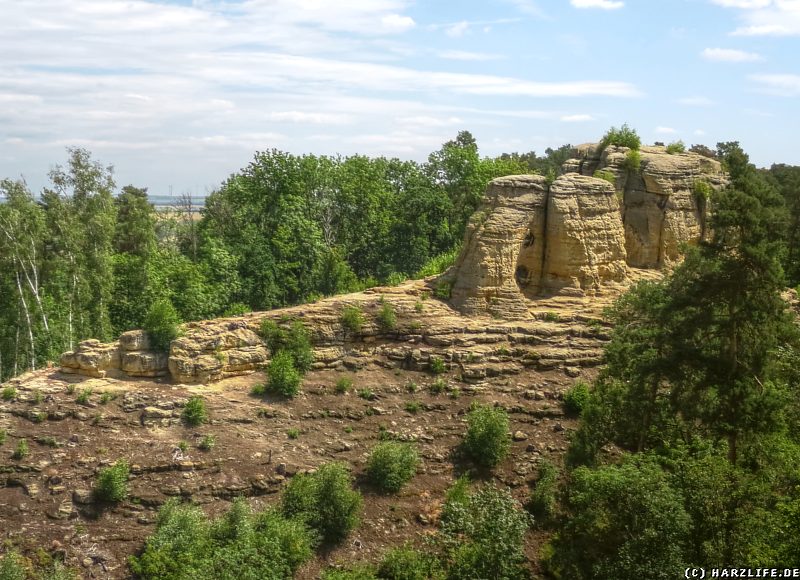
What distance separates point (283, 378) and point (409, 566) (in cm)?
711

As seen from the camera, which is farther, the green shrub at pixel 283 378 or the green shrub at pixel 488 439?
the green shrub at pixel 283 378

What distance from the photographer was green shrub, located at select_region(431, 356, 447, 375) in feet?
78.1

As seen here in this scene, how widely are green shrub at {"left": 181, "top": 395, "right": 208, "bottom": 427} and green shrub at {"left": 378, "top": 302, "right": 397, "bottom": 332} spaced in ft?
20.4

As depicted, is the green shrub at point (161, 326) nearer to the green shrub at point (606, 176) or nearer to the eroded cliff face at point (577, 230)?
the eroded cliff face at point (577, 230)

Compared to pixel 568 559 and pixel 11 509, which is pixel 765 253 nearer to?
pixel 568 559

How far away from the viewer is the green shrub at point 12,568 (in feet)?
54.5

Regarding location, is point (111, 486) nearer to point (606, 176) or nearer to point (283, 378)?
point (283, 378)

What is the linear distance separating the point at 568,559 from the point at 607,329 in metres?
9.43

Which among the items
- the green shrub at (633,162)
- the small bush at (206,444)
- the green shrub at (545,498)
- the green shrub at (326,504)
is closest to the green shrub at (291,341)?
the small bush at (206,444)

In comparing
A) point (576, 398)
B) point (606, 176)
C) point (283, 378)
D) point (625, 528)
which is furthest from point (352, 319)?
point (625, 528)

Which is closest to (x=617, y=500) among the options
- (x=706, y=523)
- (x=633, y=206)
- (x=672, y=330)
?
(x=706, y=523)

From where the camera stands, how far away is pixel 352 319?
24016mm

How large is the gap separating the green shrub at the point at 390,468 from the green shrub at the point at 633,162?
43.4 feet

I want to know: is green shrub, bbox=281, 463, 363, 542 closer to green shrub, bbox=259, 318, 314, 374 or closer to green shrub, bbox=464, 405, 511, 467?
green shrub, bbox=464, 405, 511, 467
